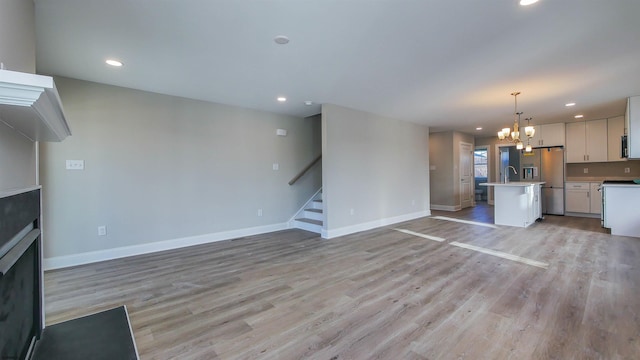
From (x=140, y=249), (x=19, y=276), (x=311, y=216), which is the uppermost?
(x=19, y=276)

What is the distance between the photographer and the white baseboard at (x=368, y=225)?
4940 mm

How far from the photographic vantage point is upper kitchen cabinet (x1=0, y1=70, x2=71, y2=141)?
2.72 feet

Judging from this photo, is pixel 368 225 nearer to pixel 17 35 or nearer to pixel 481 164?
pixel 17 35

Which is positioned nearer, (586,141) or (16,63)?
(16,63)

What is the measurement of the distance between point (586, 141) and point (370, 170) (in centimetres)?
562

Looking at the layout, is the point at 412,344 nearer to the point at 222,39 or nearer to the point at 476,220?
the point at 222,39

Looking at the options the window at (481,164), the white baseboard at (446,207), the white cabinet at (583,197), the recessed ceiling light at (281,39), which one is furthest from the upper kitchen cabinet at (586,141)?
the recessed ceiling light at (281,39)

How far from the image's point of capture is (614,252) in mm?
3822

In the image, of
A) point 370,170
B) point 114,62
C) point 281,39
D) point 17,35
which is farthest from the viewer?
point 370,170

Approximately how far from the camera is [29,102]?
90cm

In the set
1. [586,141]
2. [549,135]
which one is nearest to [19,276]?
[549,135]

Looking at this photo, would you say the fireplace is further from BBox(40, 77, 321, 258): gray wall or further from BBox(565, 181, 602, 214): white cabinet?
BBox(565, 181, 602, 214): white cabinet

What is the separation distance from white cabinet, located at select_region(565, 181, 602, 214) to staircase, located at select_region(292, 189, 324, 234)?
20.7 feet

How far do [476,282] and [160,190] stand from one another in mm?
4383
